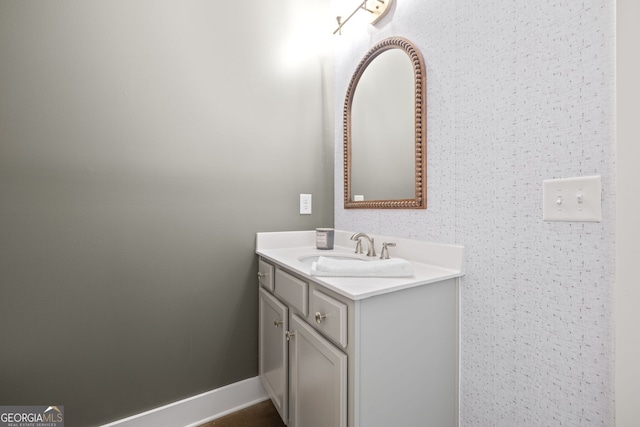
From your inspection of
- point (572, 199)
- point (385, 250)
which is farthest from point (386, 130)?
point (572, 199)

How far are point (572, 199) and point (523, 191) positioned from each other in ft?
0.41

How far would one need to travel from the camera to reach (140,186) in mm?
1298

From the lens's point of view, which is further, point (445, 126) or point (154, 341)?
point (154, 341)

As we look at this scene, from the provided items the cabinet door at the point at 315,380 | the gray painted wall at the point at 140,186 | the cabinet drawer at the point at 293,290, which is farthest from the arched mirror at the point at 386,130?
the cabinet door at the point at 315,380

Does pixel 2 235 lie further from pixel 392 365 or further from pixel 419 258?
pixel 419 258

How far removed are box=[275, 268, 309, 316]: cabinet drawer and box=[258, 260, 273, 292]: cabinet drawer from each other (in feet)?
0.20

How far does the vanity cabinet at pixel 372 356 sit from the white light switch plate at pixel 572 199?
39cm

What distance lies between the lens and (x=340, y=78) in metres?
1.73

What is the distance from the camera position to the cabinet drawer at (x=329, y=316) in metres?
0.83

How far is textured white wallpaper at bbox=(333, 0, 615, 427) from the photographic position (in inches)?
28.2

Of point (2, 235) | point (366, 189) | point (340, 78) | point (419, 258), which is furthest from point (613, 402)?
point (2, 235)

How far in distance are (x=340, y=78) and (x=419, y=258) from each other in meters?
1.18

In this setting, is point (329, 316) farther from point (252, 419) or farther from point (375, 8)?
point (375, 8)

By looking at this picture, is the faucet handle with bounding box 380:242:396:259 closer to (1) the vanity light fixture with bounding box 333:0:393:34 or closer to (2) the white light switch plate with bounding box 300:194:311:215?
(2) the white light switch plate with bounding box 300:194:311:215
